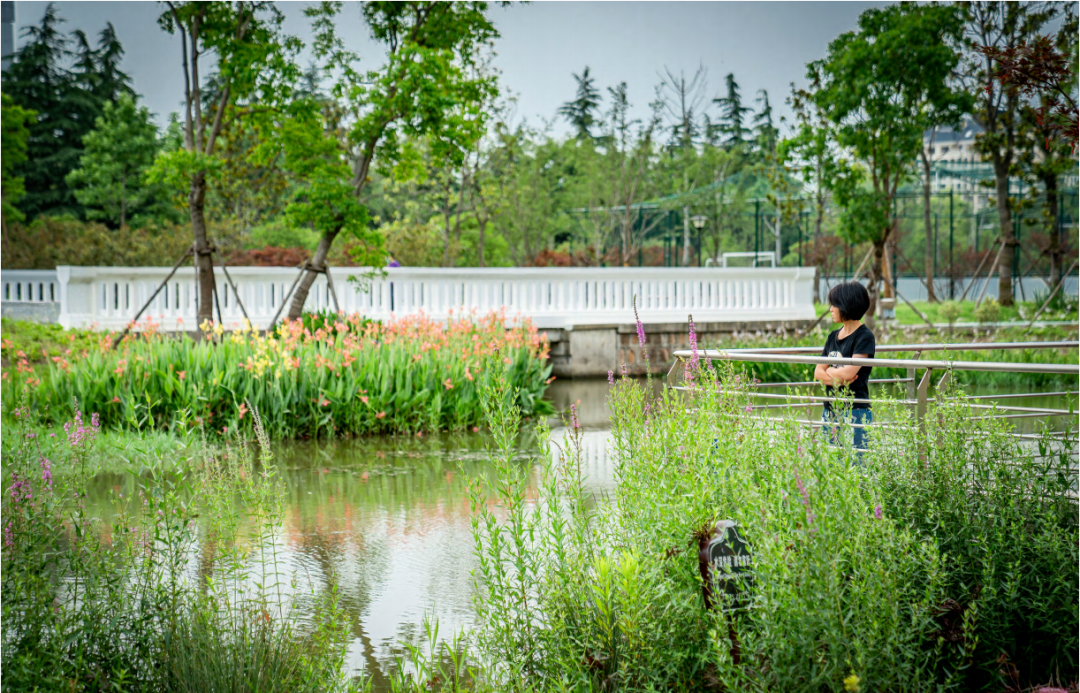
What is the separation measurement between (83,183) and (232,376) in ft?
96.2

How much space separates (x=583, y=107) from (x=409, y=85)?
25.9 meters

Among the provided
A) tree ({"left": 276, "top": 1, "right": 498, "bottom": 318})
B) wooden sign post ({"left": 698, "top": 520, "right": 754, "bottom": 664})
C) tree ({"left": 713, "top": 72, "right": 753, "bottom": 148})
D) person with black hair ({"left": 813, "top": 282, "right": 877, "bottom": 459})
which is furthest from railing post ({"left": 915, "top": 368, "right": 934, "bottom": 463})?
tree ({"left": 713, "top": 72, "right": 753, "bottom": 148})

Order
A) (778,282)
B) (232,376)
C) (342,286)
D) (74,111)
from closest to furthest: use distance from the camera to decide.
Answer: (232,376)
(342,286)
(778,282)
(74,111)

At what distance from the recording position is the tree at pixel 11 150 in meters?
26.8

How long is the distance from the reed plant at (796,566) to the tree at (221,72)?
10.2m

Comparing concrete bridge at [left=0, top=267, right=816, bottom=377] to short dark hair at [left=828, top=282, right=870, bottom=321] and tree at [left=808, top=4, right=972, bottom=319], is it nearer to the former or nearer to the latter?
tree at [left=808, top=4, right=972, bottom=319]

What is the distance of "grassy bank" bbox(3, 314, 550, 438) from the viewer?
8.21m

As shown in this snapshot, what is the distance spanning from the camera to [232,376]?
27.5 feet

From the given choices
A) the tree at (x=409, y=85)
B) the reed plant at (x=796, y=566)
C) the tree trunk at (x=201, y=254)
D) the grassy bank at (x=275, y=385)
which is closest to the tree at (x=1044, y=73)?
the reed plant at (x=796, y=566)

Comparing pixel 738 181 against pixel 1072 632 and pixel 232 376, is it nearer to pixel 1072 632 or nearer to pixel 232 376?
pixel 232 376

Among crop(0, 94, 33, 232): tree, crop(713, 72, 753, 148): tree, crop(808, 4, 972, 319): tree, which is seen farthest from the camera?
crop(713, 72, 753, 148): tree

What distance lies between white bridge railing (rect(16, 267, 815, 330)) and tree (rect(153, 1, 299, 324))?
5.18 ft

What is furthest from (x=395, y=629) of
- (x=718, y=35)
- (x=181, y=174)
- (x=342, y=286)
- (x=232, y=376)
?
(x=718, y=35)

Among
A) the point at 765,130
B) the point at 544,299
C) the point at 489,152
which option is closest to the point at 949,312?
the point at 544,299
